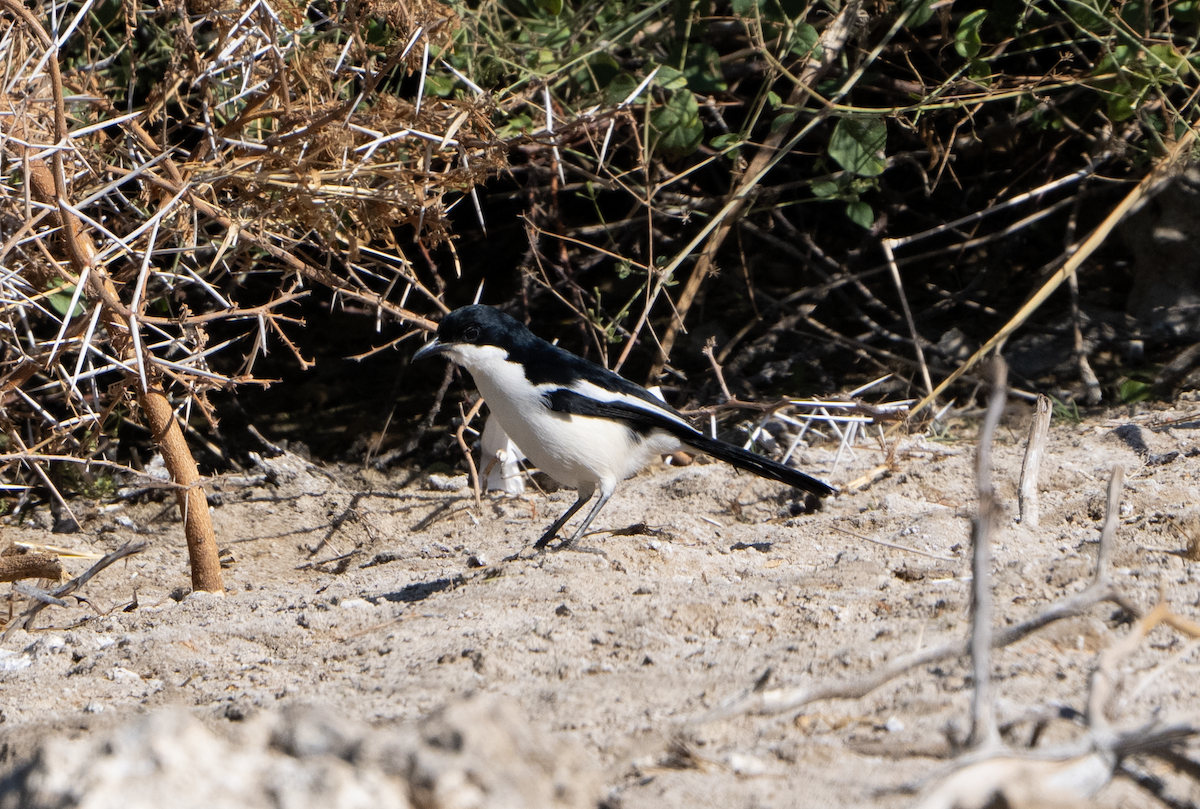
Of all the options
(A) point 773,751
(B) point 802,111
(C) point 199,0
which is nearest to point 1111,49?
(B) point 802,111

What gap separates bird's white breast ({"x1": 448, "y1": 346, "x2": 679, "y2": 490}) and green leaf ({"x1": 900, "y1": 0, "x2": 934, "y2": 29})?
2028mm

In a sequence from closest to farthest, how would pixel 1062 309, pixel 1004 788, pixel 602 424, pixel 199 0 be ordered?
Answer: 1. pixel 1004 788
2. pixel 199 0
3. pixel 602 424
4. pixel 1062 309

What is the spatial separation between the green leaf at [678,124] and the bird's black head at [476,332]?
1.04 m

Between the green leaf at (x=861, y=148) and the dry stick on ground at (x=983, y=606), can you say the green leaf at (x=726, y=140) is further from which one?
the dry stick on ground at (x=983, y=606)

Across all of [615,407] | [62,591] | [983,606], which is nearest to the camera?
[983,606]

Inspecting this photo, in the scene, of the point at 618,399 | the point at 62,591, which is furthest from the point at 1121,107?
the point at 62,591

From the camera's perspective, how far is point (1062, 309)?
5.88 meters

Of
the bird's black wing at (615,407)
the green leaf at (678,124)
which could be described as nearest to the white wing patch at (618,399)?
the bird's black wing at (615,407)

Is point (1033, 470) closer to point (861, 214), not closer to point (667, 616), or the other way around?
point (667, 616)

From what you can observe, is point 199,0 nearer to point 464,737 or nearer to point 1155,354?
point 464,737

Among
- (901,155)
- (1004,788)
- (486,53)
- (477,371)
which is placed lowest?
(477,371)

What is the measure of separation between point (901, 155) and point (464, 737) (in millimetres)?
4245

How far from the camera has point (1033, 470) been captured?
143 inches

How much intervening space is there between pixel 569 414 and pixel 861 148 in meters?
1.73
